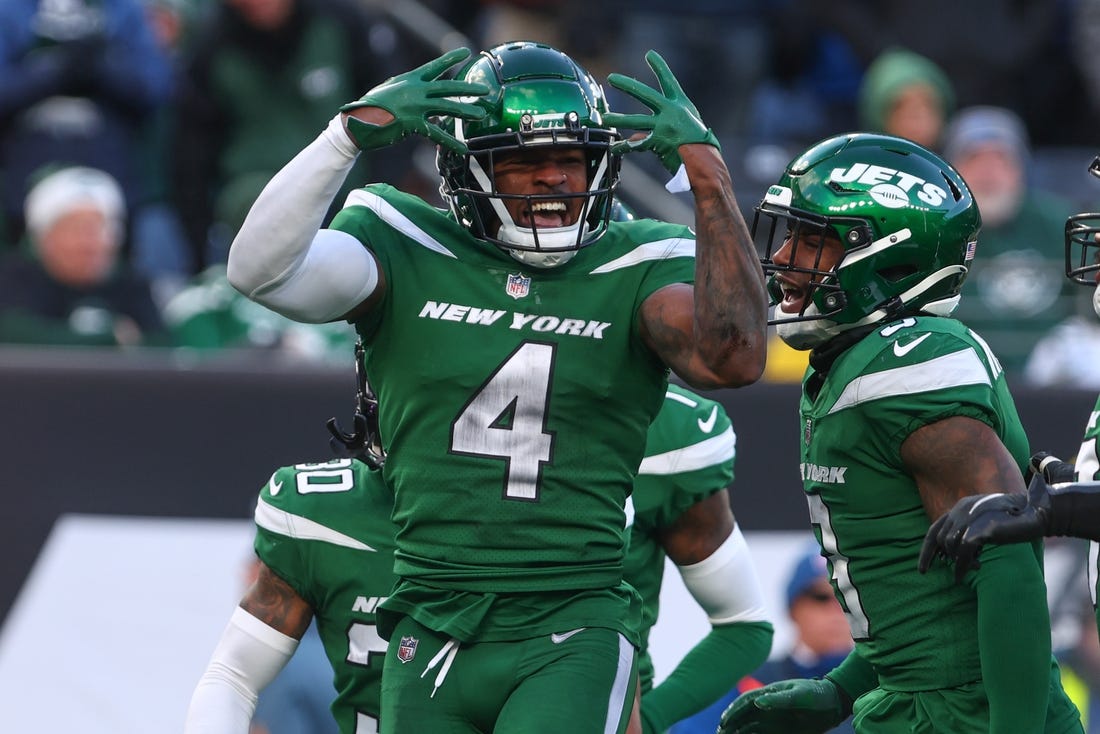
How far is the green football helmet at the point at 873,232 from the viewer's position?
377 centimetres

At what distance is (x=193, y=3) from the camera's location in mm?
9367

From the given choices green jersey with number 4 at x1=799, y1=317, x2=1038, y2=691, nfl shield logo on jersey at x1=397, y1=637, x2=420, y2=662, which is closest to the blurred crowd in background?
nfl shield logo on jersey at x1=397, y1=637, x2=420, y2=662

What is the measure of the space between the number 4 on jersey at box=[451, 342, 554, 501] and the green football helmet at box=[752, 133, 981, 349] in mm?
554

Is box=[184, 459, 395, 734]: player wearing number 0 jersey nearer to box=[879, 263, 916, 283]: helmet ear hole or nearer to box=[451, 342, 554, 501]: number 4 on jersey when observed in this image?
box=[451, 342, 554, 501]: number 4 on jersey

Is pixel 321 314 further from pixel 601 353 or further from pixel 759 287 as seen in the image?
pixel 759 287

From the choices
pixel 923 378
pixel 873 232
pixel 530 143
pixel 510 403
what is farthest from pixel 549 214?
pixel 923 378

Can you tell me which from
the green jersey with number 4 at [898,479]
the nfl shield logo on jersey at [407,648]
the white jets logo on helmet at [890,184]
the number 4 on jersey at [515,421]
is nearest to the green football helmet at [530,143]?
the number 4 on jersey at [515,421]

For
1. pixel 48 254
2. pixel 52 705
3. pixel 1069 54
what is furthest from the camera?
pixel 1069 54

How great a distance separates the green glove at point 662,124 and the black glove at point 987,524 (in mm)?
846

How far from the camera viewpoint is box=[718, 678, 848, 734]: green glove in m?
3.95

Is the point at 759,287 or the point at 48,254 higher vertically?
the point at 759,287

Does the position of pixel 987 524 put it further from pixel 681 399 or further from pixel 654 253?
pixel 681 399

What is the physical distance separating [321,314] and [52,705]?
2834 millimetres

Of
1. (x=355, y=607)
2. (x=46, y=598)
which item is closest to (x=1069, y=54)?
(x=46, y=598)
